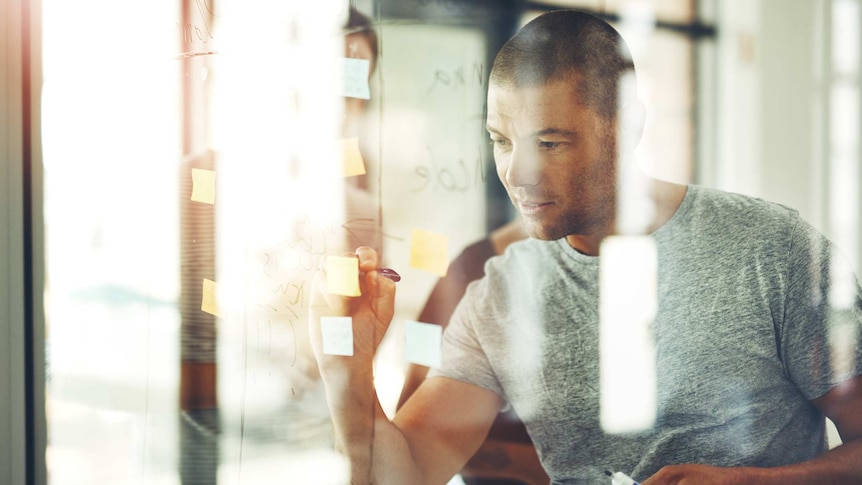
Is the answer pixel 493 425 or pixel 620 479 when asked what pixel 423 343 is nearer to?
pixel 493 425

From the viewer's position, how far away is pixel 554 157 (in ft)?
3.89

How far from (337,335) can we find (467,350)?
26 cm

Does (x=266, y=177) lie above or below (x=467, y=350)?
above

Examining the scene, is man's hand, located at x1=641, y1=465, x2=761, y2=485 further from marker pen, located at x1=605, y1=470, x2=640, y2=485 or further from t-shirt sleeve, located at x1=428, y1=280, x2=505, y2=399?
t-shirt sleeve, located at x1=428, y1=280, x2=505, y2=399

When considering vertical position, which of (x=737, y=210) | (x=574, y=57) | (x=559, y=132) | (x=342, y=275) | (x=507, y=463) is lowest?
(x=507, y=463)

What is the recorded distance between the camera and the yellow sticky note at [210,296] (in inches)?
61.0

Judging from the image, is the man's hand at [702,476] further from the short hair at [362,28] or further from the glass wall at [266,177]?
the short hair at [362,28]

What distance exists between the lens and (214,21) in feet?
4.90

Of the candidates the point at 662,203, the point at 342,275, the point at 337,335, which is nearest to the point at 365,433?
the point at 337,335

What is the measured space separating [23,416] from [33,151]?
0.57m

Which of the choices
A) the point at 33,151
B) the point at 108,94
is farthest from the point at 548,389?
the point at 33,151

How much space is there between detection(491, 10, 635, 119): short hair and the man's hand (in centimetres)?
54

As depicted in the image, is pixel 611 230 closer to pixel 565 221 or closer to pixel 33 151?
pixel 565 221

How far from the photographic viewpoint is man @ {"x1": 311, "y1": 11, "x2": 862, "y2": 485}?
108 cm
